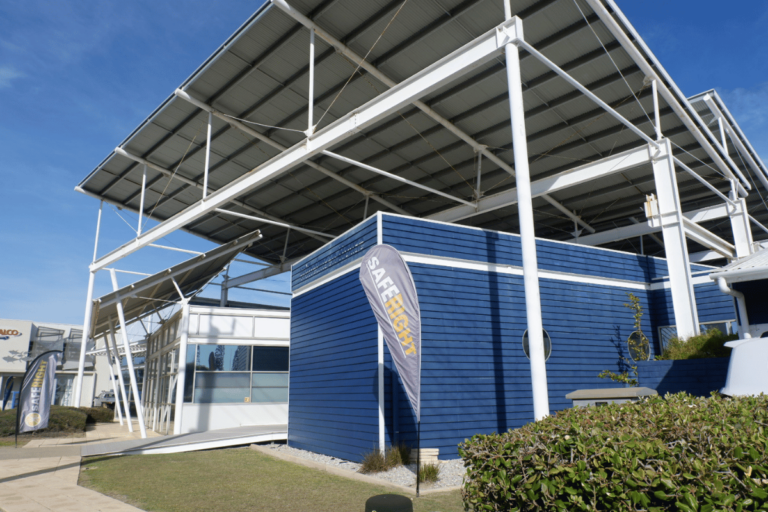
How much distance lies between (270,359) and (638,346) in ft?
38.3

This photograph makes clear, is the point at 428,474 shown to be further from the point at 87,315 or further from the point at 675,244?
the point at 87,315

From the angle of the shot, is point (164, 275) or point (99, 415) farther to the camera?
point (99, 415)

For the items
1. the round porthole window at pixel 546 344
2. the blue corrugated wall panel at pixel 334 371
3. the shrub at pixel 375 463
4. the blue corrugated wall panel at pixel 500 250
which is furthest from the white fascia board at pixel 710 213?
the shrub at pixel 375 463

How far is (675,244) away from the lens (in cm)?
1291

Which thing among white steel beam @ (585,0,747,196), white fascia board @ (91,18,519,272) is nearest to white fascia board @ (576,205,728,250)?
white steel beam @ (585,0,747,196)

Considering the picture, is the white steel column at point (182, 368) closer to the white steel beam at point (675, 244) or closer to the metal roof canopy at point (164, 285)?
the metal roof canopy at point (164, 285)

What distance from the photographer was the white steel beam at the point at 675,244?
1223 centimetres

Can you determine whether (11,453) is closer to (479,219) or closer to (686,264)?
(686,264)

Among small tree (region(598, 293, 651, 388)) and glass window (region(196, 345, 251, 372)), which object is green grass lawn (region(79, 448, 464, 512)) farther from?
small tree (region(598, 293, 651, 388))

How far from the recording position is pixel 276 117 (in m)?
16.5

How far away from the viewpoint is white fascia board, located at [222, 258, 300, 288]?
90.1 ft

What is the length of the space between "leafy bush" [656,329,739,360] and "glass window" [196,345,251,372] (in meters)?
12.8

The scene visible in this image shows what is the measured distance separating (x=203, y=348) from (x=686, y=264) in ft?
47.2

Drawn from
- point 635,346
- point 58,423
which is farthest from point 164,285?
point 635,346
